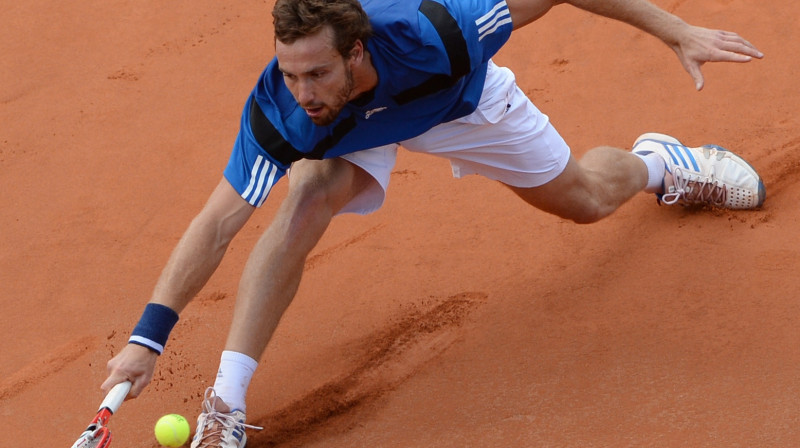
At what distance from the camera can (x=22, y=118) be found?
20.1 feet

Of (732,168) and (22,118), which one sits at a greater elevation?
(22,118)

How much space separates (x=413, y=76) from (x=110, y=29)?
3.85 meters

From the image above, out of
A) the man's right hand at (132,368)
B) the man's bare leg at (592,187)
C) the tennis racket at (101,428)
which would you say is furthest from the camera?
the man's bare leg at (592,187)

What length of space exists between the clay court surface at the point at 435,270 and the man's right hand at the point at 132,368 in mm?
590

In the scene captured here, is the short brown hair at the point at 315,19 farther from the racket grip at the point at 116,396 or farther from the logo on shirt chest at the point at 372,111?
the racket grip at the point at 116,396

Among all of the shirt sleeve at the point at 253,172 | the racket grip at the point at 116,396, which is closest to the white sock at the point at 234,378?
the racket grip at the point at 116,396

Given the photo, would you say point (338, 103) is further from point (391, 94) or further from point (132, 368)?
point (132, 368)

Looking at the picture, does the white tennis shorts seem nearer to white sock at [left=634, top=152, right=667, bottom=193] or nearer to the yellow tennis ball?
white sock at [left=634, top=152, right=667, bottom=193]

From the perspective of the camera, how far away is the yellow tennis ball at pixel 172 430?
3.60 metres

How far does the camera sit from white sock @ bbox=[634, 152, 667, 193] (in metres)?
4.62

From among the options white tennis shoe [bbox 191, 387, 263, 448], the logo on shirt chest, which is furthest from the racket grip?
the logo on shirt chest

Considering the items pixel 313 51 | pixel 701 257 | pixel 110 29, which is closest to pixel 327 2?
pixel 313 51

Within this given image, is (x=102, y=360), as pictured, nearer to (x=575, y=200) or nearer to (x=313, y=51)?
(x=313, y=51)

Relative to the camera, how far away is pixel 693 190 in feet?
15.5
